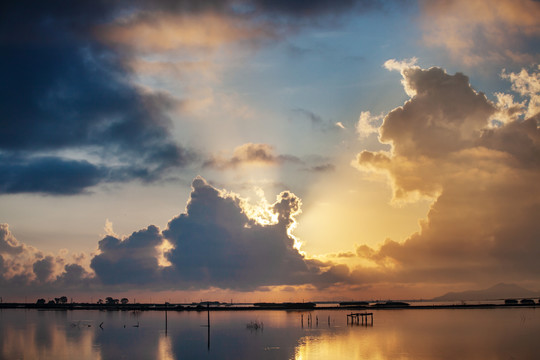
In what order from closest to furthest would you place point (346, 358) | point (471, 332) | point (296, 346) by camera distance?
point (346, 358) < point (296, 346) < point (471, 332)

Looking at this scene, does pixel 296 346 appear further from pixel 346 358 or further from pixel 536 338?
pixel 536 338

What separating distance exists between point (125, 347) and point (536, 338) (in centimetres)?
7641

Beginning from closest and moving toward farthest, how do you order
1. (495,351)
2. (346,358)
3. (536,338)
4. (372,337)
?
(346,358), (495,351), (536,338), (372,337)

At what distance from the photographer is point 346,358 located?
74.9 m

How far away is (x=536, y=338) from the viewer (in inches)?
3812

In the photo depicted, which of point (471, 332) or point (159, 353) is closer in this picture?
point (159, 353)

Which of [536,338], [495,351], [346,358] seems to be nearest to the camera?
[346,358]

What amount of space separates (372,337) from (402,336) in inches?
247

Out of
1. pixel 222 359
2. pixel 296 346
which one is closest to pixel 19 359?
Answer: pixel 222 359

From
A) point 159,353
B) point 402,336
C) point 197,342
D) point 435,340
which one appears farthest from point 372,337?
point 159,353

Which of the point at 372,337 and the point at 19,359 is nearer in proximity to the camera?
the point at 19,359

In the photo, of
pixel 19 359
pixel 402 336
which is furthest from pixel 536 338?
pixel 19 359

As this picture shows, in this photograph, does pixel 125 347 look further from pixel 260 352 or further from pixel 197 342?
pixel 260 352

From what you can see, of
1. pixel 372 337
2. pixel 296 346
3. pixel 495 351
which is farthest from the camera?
pixel 372 337
